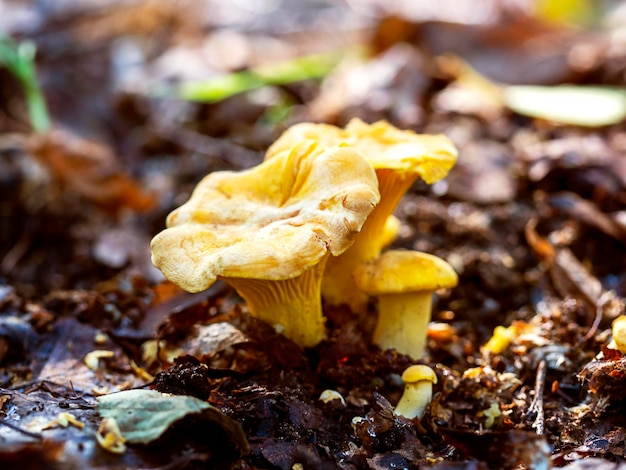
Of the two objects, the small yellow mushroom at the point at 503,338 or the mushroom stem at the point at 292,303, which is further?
the small yellow mushroom at the point at 503,338

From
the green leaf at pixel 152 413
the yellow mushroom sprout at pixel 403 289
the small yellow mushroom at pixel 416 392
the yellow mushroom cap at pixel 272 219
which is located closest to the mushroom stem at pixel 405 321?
the yellow mushroom sprout at pixel 403 289

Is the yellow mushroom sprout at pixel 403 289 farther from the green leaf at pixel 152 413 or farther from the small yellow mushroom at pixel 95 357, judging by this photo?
the small yellow mushroom at pixel 95 357

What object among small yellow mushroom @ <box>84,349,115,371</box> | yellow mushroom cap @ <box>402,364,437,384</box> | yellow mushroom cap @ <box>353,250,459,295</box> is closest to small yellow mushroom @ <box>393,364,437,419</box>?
yellow mushroom cap @ <box>402,364,437,384</box>

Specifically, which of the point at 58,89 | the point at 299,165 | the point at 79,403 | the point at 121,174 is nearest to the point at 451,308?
the point at 299,165

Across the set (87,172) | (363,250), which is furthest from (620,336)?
(87,172)

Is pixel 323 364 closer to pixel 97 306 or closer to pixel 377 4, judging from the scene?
pixel 97 306
